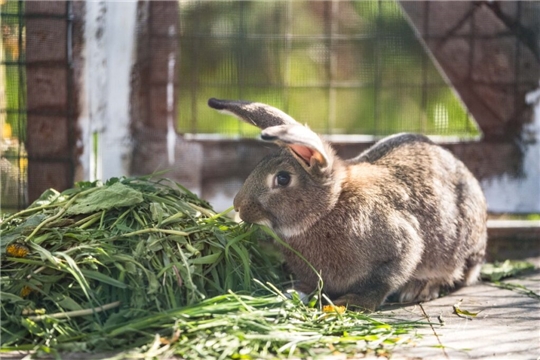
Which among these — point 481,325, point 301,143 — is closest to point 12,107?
point 301,143

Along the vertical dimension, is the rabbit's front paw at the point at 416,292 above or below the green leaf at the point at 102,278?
below

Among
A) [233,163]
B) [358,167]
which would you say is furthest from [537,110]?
[233,163]

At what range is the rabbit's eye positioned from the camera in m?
3.78

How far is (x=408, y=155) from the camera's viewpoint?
13.9ft

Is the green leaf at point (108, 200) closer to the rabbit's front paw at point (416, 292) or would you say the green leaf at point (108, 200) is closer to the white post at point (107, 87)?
the white post at point (107, 87)

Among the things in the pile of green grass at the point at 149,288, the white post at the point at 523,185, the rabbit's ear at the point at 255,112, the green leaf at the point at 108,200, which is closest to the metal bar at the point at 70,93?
the pile of green grass at the point at 149,288

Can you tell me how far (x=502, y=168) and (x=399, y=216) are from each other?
1538 millimetres

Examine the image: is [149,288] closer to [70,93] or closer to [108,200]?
[108,200]

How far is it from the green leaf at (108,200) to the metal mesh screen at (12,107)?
1305 mm

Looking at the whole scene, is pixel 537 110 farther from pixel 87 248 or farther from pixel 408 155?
pixel 87 248

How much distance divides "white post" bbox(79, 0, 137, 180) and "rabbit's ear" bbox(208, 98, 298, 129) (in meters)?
1.22

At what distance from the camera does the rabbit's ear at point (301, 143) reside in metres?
3.18

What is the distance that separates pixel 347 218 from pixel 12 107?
92.7 inches

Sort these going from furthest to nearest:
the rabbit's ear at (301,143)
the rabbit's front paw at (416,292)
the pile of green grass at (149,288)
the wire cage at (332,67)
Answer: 1. the wire cage at (332,67)
2. the rabbit's front paw at (416,292)
3. the rabbit's ear at (301,143)
4. the pile of green grass at (149,288)
